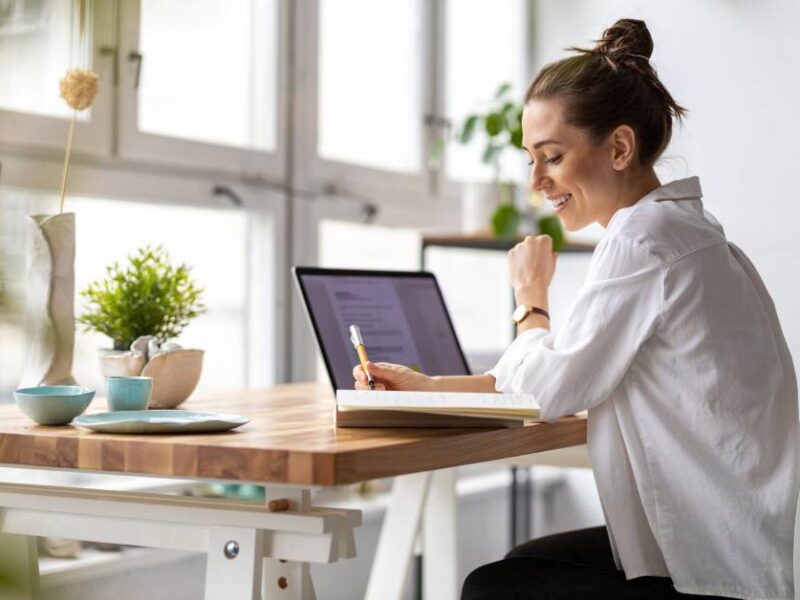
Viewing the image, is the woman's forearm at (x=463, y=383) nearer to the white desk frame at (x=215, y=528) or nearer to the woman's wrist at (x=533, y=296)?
the woman's wrist at (x=533, y=296)

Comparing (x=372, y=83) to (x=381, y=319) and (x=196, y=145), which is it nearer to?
(x=196, y=145)

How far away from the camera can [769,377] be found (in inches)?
51.5

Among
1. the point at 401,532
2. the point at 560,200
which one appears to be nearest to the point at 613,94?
the point at 560,200

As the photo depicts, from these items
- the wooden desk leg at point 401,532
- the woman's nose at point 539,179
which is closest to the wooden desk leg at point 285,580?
the woman's nose at point 539,179

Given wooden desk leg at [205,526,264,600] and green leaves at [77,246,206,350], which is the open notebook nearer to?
wooden desk leg at [205,526,264,600]

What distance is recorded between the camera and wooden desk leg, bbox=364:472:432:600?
2.15 m

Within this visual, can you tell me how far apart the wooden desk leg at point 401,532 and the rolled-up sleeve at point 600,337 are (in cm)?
94

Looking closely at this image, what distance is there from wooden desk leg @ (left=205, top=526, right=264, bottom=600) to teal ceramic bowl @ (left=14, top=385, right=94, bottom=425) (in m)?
0.23

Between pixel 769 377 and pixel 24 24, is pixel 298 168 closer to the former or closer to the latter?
pixel 769 377

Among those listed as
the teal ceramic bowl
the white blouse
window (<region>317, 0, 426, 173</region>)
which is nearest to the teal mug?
the teal ceramic bowl

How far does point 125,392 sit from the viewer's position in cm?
130

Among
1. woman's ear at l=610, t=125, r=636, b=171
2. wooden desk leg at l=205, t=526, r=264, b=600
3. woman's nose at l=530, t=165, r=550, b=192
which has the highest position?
woman's ear at l=610, t=125, r=636, b=171

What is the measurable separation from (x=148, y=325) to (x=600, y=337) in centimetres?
70

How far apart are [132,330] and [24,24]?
1.34m
